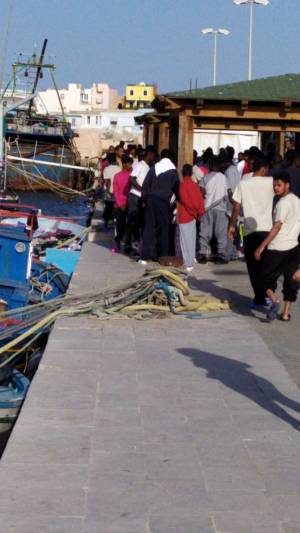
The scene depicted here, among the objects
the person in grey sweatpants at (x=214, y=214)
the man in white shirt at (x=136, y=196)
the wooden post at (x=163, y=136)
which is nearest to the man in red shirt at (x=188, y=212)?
the person in grey sweatpants at (x=214, y=214)

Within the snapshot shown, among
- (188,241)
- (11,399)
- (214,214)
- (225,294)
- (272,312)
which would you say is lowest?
(11,399)

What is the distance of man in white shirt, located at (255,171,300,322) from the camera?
9.79 m

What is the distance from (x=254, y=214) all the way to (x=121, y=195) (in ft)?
19.3

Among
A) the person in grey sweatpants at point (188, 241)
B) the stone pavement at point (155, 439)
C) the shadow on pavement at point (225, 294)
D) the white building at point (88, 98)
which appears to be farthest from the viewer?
the white building at point (88, 98)

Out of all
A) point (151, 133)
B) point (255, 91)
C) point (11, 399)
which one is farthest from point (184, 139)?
point (151, 133)

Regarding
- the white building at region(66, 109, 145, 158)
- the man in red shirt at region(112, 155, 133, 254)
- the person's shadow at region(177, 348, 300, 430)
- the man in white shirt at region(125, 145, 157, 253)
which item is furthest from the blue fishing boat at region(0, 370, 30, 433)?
the white building at region(66, 109, 145, 158)

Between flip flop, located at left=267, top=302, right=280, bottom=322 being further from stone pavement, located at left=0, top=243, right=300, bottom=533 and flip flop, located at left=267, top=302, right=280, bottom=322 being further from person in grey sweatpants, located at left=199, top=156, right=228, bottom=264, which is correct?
person in grey sweatpants, located at left=199, top=156, right=228, bottom=264

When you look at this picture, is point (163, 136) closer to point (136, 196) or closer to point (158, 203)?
point (136, 196)

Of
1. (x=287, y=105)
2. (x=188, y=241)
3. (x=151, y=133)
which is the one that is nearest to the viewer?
(x=188, y=241)

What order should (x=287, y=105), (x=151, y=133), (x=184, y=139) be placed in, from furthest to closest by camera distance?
(x=151, y=133) < (x=287, y=105) < (x=184, y=139)

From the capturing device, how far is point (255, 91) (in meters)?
17.2

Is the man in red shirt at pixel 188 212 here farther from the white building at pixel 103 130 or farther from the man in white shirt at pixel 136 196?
the white building at pixel 103 130

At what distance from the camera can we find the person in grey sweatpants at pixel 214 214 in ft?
48.6

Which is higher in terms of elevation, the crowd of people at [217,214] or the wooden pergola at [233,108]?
the wooden pergola at [233,108]
